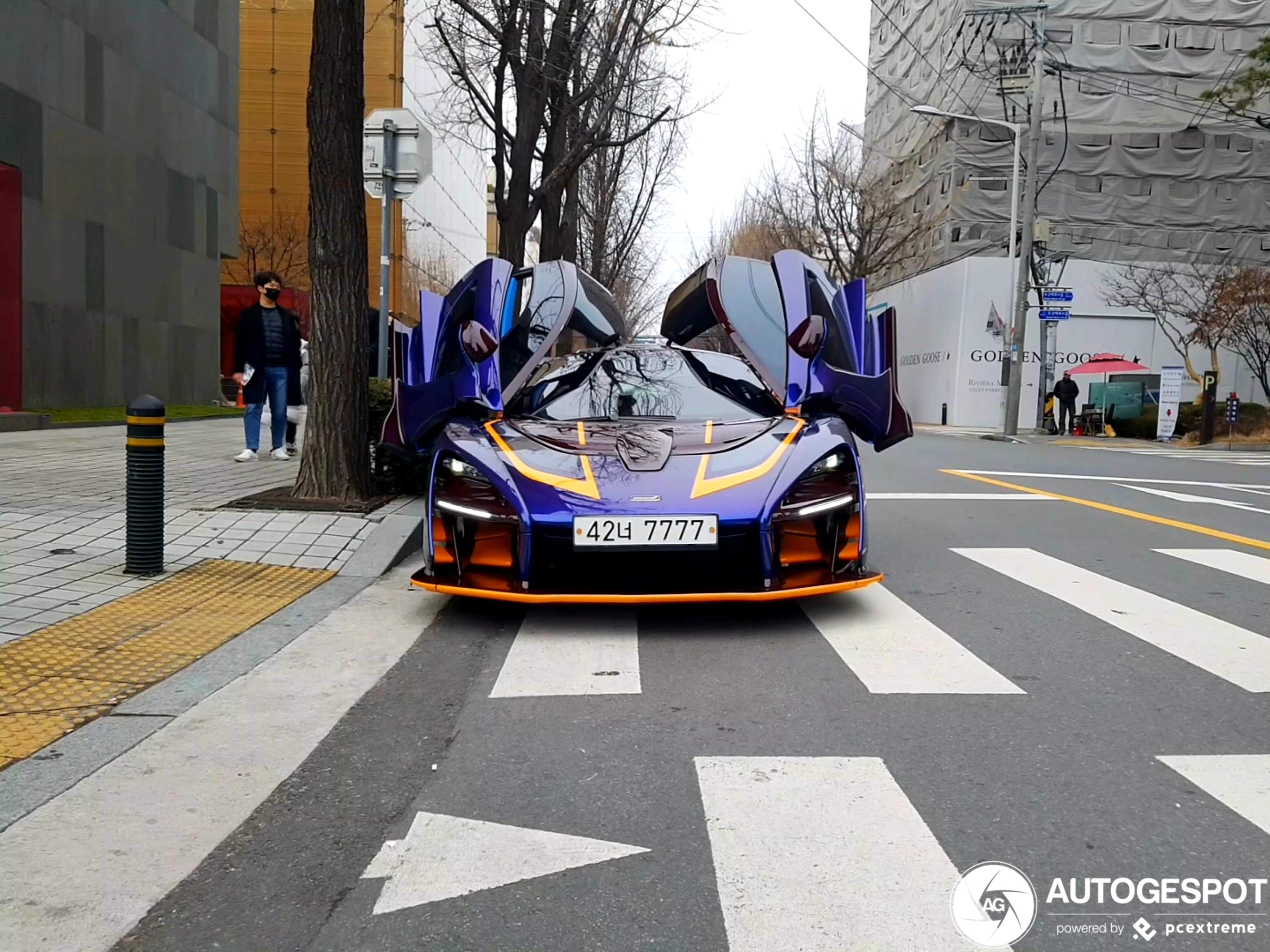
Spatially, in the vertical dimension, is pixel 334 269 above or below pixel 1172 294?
below

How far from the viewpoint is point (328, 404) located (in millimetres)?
6918

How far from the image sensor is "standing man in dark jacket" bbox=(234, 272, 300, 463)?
9.32 metres

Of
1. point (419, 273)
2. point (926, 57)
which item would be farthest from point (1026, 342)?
point (419, 273)

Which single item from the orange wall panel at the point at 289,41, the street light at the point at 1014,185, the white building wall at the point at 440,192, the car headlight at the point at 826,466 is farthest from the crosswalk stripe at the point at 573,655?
the orange wall panel at the point at 289,41

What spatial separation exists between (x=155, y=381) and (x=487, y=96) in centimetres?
862

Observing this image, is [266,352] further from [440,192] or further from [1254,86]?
[440,192]

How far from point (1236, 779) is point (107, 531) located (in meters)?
5.66

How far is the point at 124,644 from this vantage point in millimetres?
4043

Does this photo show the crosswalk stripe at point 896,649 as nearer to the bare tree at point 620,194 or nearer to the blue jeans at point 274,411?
the blue jeans at point 274,411

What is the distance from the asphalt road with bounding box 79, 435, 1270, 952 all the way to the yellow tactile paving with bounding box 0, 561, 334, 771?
32.4 inches

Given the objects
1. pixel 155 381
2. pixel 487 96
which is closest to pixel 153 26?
pixel 155 381

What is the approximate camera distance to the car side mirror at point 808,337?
5344mm

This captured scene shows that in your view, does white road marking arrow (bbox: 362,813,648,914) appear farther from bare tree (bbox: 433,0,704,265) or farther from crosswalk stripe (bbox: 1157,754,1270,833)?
bare tree (bbox: 433,0,704,265)

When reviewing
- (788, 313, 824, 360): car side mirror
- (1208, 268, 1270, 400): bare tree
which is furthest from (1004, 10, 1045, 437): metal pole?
(788, 313, 824, 360): car side mirror
